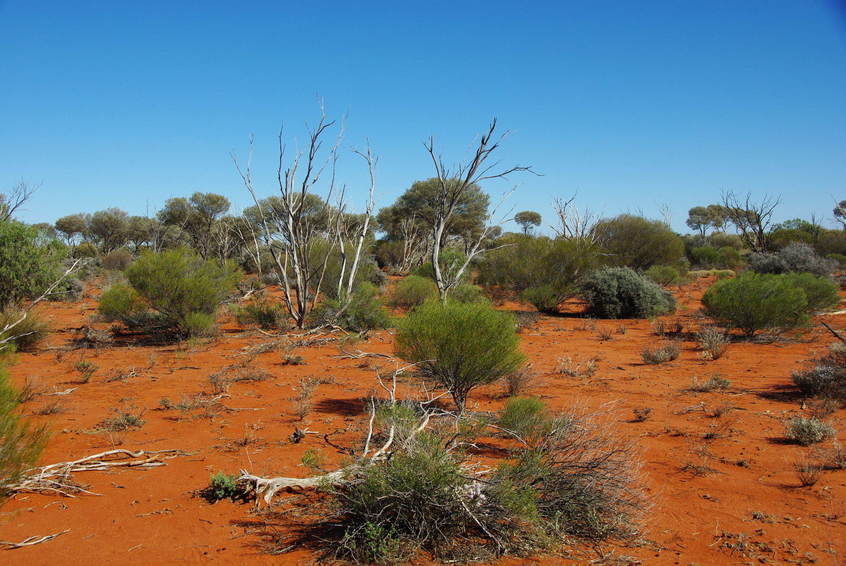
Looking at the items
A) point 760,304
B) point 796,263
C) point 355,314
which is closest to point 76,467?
Result: point 355,314

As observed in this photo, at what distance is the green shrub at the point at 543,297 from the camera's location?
67.2 ft

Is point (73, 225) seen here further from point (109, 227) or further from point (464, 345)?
point (464, 345)

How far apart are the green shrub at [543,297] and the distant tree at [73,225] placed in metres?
42.5

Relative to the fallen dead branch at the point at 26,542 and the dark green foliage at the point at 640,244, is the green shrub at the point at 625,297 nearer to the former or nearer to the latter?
the dark green foliage at the point at 640,244

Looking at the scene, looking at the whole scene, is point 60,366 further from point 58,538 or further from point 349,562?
point 349,562

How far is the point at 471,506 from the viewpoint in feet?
13.5

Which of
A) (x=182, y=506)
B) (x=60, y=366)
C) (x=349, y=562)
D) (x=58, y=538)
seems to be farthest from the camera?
(x=60, y=366)

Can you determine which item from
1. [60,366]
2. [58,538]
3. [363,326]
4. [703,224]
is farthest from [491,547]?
[703,224]

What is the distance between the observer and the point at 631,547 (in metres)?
4.18

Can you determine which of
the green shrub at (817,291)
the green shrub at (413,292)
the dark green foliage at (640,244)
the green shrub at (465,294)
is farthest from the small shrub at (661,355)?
the dark green foliage at (640,244)

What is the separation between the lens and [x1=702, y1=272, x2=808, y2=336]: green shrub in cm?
1370

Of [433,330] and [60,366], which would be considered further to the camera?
[60,366]

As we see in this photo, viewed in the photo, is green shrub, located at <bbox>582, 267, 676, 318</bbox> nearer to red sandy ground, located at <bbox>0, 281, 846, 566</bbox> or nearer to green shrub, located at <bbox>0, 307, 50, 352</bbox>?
red sandy ground, located at <bbox>0, 281, 846, 566</bbox>

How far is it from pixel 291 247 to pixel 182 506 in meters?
11.3
